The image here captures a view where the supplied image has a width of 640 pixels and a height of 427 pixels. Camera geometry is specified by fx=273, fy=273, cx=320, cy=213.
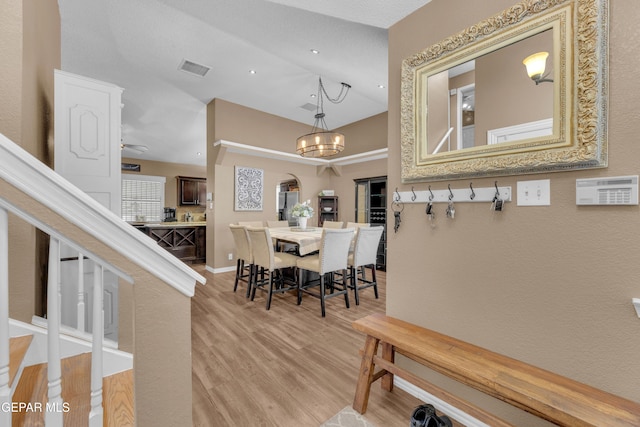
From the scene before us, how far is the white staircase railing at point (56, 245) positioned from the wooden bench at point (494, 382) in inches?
47.9

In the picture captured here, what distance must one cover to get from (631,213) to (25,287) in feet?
9.22

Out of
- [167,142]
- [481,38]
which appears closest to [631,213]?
[481,38]

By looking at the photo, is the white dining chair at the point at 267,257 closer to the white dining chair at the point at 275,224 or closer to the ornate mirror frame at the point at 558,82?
the white dining chair at the point at 275,224

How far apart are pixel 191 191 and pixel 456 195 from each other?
9.26m

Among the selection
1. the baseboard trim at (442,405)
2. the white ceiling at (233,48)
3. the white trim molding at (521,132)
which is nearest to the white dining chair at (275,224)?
the white ceiling at (233,48)

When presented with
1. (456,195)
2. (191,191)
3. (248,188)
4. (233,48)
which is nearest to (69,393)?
(456,195)

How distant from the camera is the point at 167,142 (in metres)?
7.16

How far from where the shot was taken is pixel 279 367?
200 cm

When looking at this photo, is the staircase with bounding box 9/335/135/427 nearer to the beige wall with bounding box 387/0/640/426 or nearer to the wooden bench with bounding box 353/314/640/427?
the wooden bench with bounding box 353/314/640/427

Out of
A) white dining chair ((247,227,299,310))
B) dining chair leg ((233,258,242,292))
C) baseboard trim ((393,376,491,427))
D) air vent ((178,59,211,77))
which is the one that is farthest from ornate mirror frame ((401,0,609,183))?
air vent ((178,59,211,77))

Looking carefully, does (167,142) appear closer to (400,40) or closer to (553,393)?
(400,40)

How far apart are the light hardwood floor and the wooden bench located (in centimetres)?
23

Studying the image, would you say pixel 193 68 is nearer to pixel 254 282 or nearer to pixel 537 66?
pixel 254 282

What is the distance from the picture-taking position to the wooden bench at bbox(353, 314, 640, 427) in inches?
38.7
